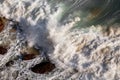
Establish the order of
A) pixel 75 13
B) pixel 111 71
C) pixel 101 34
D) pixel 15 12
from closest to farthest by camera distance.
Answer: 1. pixel 111 71
2. pixel 101 34
3. pixel 75 13
4. pixel 15 12

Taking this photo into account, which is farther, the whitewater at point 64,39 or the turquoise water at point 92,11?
the turquoise water at point 92,11

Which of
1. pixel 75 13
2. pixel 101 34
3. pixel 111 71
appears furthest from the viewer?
pixel 75 13

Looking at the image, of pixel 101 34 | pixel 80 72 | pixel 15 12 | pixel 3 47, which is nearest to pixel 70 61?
pixel 80 72

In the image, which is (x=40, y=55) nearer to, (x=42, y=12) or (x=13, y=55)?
(x=13, y=55)

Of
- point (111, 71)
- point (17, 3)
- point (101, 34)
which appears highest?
point (17, 3)

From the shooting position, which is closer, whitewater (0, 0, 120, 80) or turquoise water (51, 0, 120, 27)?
whitewater (0, 0, 120, 80)

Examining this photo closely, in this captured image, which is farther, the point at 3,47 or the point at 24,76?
the point at 3,47

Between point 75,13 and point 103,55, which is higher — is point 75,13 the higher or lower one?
the higher one

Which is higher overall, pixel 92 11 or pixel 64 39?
pixel 92 11
